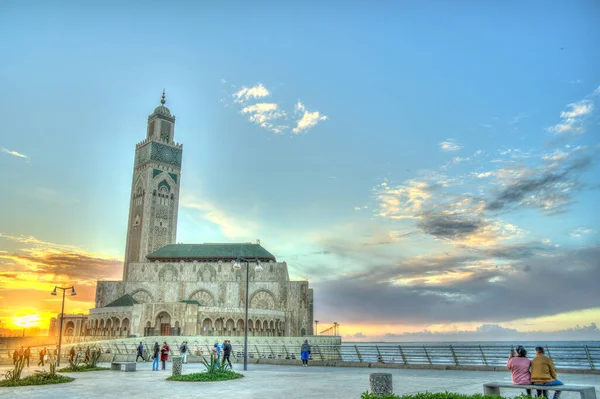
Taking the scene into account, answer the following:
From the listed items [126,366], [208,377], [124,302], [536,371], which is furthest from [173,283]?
[536,371]

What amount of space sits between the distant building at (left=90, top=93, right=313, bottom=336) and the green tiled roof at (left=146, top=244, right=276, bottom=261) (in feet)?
0.43

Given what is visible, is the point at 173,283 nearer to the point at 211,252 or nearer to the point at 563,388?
the point at 211,252

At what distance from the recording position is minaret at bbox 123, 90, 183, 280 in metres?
84.4

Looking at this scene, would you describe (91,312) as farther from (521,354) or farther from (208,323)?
(521,354)

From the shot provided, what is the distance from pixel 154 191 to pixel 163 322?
31486 mm

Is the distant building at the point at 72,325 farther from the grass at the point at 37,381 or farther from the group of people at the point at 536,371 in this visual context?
the group of people at the point at 536,371

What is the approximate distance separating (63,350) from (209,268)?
97.1ft

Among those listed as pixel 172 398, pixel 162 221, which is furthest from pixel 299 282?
pixel 172 398

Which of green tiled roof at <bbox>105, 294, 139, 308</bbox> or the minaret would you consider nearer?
green tiled roof at <bbox>105, 294, 139, 308</bbox>

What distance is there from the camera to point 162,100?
324 feet

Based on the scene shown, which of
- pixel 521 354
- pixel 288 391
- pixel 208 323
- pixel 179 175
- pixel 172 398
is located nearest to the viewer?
pixel 521 354

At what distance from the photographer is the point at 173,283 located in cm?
A: 7156

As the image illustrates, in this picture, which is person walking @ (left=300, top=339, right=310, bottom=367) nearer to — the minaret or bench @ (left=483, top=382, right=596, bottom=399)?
bench @ (left=483, top=382, right=596, bottom=399)

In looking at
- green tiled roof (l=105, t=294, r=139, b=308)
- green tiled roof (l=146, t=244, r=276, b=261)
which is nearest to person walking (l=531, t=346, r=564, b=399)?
green tiled roof (l=105, t=294, r=139, b=308)
